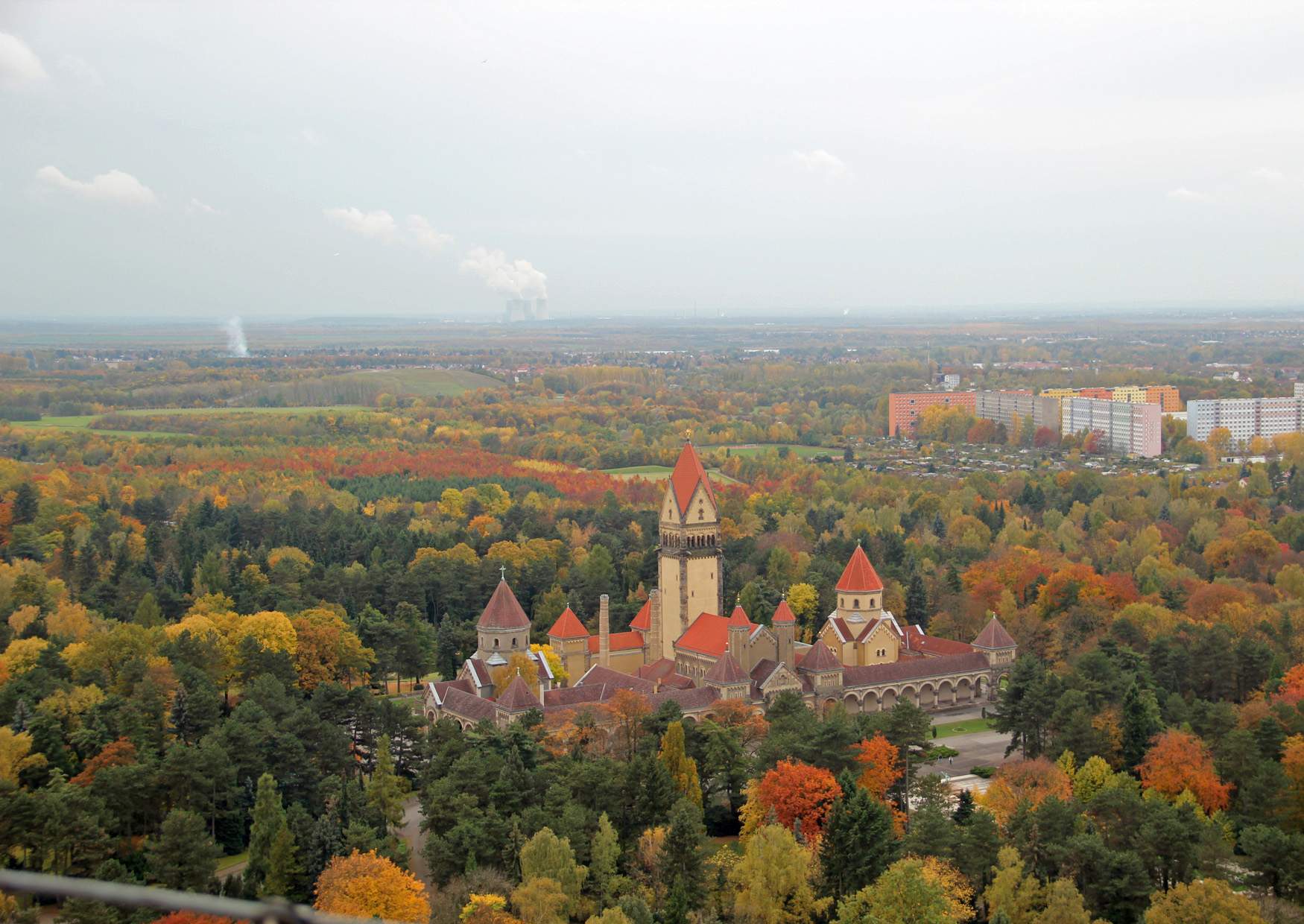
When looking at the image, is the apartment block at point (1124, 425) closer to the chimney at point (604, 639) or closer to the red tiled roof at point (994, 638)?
the red tiled roof at point (994, 638)

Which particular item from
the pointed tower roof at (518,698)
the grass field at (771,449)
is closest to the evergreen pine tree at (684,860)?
the pointed tower roof at (518,698)

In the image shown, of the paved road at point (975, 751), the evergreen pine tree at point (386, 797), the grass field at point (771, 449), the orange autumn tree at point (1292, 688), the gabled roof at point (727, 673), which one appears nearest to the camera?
the evergreen pine tree at point (386, 797)

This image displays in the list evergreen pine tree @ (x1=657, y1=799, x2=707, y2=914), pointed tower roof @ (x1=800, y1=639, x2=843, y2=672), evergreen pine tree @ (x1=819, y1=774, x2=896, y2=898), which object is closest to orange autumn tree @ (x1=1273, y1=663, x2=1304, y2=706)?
pointed tower roof @ (x1=800, y1=639, x2=843, y2=672)

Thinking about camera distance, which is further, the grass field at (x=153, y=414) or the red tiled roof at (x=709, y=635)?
the grass field at (x=153, y=414)

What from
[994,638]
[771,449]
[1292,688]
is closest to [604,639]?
[994,638]

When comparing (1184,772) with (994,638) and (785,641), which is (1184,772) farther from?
(994,638)

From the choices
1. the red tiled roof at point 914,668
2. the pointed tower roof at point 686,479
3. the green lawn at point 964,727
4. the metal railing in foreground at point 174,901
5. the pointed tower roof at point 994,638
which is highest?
the metal railing in foreground at point 174,901

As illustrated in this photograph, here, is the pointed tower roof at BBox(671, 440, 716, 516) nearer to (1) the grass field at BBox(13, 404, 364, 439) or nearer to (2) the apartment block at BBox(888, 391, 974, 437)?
(1) the grass field at BBox(13, 404, 364, 439)
